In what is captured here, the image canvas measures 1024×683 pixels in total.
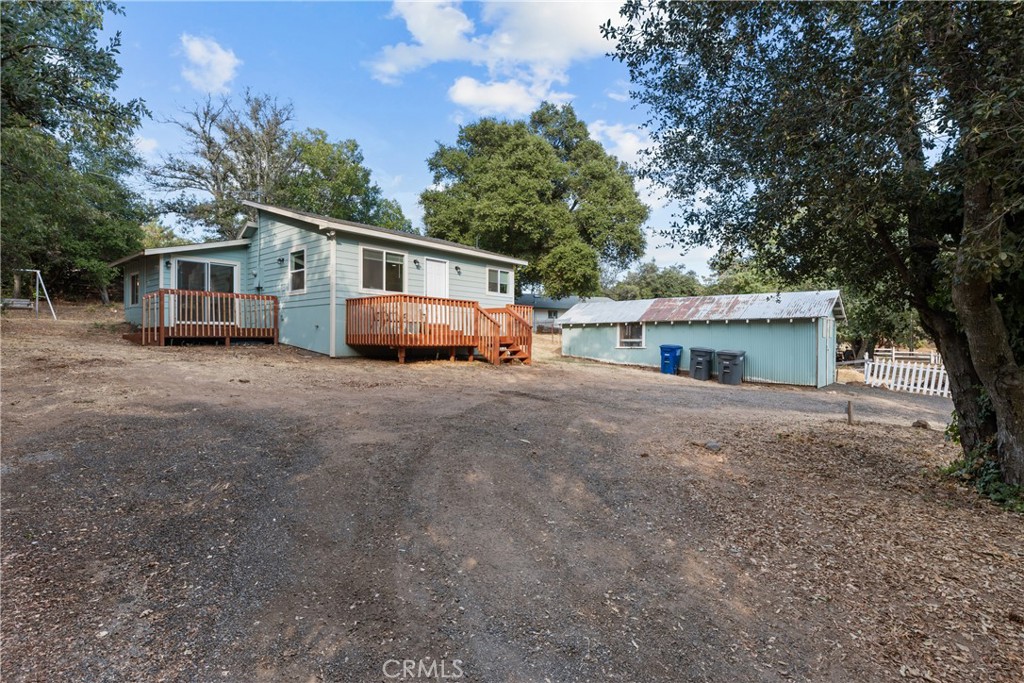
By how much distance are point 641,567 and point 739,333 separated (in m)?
15.3

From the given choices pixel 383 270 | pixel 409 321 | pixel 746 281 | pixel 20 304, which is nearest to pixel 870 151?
pixel 409 321

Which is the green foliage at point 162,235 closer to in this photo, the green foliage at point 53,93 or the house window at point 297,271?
the house window at point 297,271

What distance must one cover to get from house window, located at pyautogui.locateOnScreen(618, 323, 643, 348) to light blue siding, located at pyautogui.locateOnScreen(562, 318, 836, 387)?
268 mm

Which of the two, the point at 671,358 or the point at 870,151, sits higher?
the point at 870,151

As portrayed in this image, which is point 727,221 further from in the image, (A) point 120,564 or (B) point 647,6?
(A) point 120,564

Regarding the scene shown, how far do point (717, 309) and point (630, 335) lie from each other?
3.64 meters

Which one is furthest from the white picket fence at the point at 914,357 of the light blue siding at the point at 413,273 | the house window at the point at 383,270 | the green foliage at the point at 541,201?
the house window at the point at 383,270

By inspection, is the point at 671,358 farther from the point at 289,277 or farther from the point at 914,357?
the point at 289,277

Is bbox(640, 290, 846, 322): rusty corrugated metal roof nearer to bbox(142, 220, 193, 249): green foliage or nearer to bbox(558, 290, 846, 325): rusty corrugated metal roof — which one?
bbox(558, 290, 846, 325): rusty corrugated metal roof

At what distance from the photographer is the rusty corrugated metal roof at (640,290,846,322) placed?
14828 millimetres

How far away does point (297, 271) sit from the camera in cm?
1330

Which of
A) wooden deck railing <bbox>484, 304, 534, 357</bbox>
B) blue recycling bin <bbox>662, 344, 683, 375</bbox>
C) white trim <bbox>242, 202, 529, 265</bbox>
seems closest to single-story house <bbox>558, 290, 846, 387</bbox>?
blue recycling bin <bbox>662, 344, 683, 375</bbox>

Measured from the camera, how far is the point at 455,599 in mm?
2537

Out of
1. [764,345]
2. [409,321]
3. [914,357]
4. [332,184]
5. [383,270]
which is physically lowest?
[914,357]
